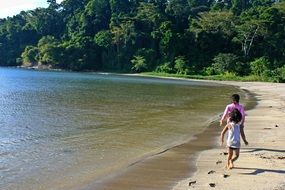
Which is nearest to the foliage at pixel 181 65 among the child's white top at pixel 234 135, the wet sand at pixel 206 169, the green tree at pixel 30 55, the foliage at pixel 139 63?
the foliage at pixel 139 63

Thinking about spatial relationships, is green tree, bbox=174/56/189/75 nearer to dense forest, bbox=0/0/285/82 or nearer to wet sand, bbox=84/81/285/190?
dense forest, bbox=0/0/285/82

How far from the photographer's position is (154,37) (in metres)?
114

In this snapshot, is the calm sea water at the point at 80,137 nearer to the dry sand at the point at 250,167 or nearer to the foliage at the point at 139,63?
the dry sand at the point at 250,167

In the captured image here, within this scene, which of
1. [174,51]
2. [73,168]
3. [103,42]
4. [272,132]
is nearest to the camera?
[73,168]

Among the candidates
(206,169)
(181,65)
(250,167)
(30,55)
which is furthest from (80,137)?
(30,55)

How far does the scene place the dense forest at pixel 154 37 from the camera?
99.8 m

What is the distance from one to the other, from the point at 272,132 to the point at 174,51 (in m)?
90.3

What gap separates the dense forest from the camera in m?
99.8

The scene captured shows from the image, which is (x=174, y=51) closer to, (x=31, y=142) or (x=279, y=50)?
(x=279, y=50)

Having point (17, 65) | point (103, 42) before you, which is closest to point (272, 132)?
point (103, 42)

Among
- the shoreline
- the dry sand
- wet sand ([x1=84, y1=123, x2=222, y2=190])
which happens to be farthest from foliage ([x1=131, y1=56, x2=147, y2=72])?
wet sand ([x1=84, y1=123, x2=222, y2=190])

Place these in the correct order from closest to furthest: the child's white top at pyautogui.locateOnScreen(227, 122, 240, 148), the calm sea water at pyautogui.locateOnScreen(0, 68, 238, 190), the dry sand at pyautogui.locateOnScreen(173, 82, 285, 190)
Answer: the dry sand at pyautogui.locateOnScreen(173, 82, 285, 190) → the child's white top at pyautogui.locateOnScreen(227, 122, 240, 148) → the calm sea water at pyautogui.locateOnScreen(0, 68, 238, 190)

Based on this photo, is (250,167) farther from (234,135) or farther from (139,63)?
(139,63)

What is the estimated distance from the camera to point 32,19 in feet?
519
